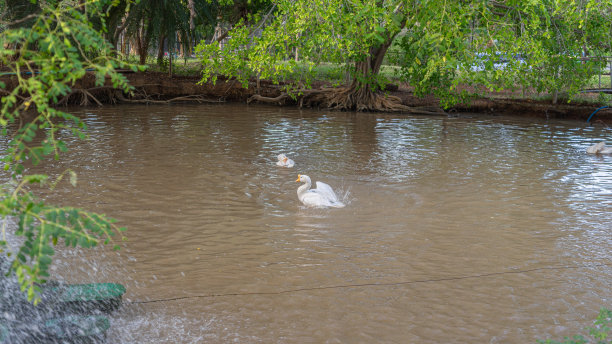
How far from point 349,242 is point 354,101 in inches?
622

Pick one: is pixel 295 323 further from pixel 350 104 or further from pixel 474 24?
pixel 350 104

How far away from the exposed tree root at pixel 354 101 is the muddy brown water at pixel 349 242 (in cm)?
786

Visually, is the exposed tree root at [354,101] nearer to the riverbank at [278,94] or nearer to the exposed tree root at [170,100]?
the riverbank at [278,94]

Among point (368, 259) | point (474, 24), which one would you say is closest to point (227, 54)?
point (474, 24)

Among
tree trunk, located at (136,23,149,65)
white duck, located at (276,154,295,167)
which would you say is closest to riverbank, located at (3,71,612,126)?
tree trunk, located at (136,23,149,65)

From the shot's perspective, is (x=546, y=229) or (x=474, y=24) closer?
(x=546, y=229)

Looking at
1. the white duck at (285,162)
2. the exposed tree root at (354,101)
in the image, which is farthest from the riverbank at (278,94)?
the white duck at (285,162)

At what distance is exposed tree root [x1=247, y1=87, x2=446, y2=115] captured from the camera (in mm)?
22281

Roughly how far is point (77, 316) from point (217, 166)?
7.01 meters

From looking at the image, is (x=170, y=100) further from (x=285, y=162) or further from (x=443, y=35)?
(x=443, y=35)

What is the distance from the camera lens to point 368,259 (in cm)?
675

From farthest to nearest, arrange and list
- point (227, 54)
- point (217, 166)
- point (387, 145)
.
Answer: point (387, 145) < point (227, 54) < point (217, 166)

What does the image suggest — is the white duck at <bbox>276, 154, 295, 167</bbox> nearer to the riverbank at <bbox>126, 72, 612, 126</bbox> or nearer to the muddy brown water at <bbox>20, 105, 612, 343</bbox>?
the muddy brown water at <bbox>20, 105, 612, 343</bbox>

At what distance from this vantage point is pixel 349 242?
24.0ft
